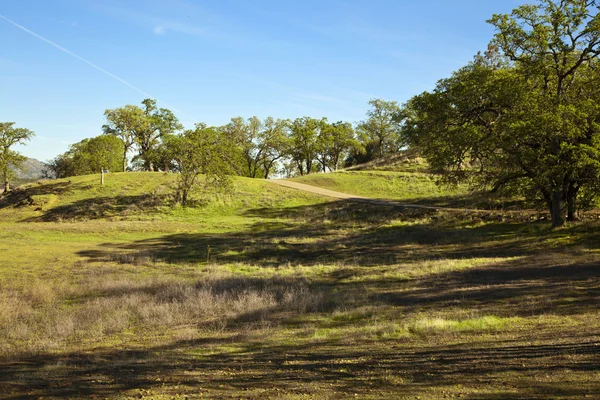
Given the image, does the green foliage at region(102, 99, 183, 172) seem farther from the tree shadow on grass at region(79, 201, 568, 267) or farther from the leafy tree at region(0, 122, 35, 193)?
the tree shadow on grass at region(79, 201, 568, 267)

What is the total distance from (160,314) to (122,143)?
2696 inches

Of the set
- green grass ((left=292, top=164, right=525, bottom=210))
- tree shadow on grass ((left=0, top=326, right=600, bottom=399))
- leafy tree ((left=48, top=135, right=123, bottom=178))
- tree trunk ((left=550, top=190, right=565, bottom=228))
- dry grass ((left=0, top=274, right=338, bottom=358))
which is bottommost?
dry grass ((left=0, top=274, right=338, bottom=358))

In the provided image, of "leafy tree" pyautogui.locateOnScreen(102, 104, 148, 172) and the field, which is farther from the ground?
"leafy tree" pyautogui.locateOnScreen(102, 104, 148, 172)

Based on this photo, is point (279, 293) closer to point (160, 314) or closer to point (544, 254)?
point (160, 314)

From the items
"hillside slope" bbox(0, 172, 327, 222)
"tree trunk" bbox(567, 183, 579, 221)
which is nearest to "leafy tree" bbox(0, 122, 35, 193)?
"hillside slope" bbox(0, 172, 327, 222)

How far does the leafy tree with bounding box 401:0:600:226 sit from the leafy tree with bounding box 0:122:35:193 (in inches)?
2231

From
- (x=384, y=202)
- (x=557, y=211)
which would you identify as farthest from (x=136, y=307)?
(x=384, y=202)

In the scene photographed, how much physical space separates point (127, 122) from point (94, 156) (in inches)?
306

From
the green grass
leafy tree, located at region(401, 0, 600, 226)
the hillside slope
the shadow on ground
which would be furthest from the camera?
the hillside slope

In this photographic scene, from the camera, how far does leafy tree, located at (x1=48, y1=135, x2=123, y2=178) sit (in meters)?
71.0

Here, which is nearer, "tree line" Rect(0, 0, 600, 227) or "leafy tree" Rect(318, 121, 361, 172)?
"tree line" Rect(0, 0, 600, 227)

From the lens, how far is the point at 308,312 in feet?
45.6

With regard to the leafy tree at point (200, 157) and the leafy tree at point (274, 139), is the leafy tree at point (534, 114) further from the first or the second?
the leafy tree at point (274, 139)

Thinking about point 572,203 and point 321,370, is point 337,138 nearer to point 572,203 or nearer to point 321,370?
point 572,203
